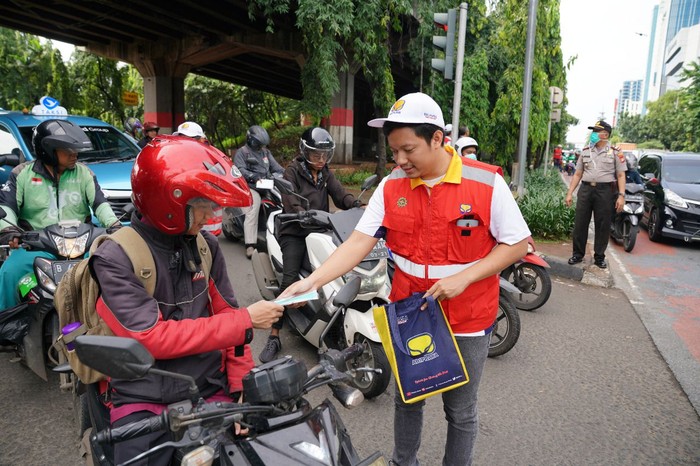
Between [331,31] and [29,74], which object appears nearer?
[331,31]

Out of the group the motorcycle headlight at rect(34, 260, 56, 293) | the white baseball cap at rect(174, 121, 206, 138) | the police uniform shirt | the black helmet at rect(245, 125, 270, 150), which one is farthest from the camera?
the black helmet at rect(245, 125, 270, 150)

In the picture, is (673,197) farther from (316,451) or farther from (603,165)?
(316,451)

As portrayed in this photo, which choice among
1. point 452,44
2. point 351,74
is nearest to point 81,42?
point 351,74

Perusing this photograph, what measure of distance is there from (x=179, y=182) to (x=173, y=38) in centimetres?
1904

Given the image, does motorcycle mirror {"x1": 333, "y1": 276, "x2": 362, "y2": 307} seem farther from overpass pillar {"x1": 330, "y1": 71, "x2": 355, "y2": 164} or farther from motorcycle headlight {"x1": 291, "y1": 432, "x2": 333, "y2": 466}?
overpass pillar {"x1": 330, "y1": 71, "x2": 355, "y2": 164}

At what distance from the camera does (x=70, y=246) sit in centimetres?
341

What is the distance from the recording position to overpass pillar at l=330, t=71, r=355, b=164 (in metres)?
16.8

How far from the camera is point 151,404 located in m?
1.75

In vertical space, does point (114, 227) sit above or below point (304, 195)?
below

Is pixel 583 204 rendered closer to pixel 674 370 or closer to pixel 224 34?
pixel 674 370

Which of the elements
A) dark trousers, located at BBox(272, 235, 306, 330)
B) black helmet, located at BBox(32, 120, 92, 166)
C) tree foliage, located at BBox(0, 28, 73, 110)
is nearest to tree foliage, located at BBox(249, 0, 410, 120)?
dark trousers, located at BBox(272, 235, 306, 330)

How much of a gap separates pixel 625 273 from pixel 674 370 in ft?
12.6

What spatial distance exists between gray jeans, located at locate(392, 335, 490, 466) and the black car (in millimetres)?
9234

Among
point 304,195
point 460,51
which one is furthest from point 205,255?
point 460,51
